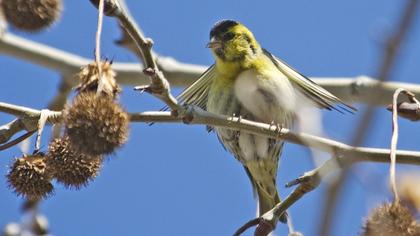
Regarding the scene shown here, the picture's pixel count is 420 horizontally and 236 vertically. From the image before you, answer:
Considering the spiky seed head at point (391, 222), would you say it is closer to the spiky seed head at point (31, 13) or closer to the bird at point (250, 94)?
the spiky seed head at point (31, 13)

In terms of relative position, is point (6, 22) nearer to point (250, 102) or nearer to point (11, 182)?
point (11, 182)

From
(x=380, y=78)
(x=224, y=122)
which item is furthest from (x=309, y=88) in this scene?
(x=380, y=78)

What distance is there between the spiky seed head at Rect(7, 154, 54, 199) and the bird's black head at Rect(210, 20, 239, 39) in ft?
8.67

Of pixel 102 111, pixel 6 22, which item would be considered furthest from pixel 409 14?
pixel 6 22

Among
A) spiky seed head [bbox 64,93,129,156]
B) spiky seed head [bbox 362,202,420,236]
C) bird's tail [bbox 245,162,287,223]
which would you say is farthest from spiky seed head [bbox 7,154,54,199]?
bird's tail [bbox 245,162,287,223]

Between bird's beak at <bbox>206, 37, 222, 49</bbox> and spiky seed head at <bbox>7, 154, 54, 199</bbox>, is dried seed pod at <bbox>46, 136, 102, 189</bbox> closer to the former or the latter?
spiky seed head at <bbox>7, 154, 54, 199</bbox>

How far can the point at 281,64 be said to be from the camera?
191 inches

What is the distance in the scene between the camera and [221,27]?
512 cm

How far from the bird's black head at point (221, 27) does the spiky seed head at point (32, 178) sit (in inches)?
104

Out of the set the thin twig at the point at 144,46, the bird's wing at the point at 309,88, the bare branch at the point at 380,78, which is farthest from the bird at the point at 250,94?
the bare branch at the point at 380,78

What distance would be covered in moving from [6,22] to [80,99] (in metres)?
0.89

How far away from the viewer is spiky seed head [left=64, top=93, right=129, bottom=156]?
2219 millimetres

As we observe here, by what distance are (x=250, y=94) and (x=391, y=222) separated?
2950 mm

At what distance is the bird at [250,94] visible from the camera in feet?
15.2
